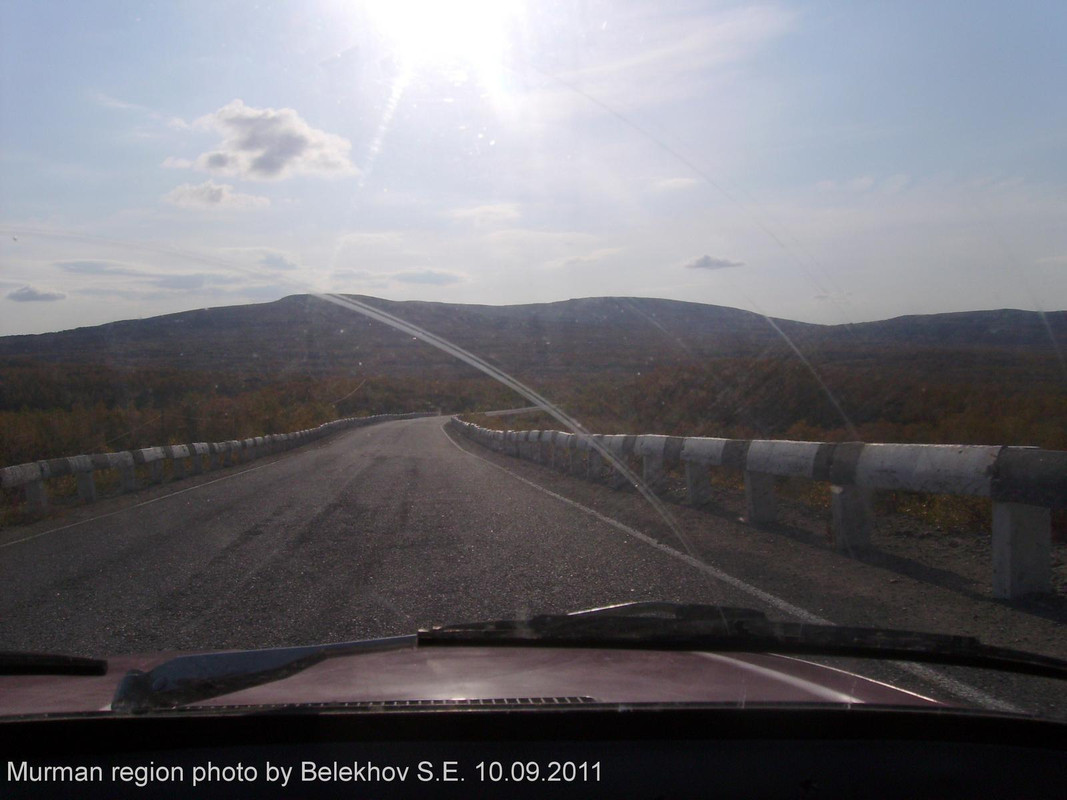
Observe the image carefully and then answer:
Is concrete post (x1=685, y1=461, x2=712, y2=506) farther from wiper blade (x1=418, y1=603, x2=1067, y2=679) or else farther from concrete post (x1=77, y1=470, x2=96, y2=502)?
concrete post (x1=77, y1=470, x2=96, y2=502)

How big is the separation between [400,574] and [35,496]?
375 inches

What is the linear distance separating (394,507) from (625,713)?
10.2 meters

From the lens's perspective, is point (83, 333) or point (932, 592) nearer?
point (932, 592)

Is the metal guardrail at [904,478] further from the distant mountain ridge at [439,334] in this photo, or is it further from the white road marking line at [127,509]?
the distant mountain ridge at [439,334]

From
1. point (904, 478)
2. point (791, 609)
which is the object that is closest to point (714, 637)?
point (791, 609)

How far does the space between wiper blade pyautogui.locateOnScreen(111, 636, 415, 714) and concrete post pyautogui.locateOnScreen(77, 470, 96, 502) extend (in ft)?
47.4

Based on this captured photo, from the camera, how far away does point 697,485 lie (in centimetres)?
1242

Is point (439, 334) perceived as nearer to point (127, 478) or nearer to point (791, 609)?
point (127, 478)

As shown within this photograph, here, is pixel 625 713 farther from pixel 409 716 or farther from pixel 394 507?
pixel 394 507

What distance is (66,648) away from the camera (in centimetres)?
577

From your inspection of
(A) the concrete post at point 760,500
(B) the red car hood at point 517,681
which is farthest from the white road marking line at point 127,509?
(B) the red car hood at point 517,681

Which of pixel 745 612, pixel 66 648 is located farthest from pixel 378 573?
pixel 745 612

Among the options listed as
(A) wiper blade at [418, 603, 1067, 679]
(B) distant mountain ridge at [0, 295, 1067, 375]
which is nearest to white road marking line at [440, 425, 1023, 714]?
(A) wiper blade at [418, 603, 1067, 679]

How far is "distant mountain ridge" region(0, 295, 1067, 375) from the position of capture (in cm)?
4953
